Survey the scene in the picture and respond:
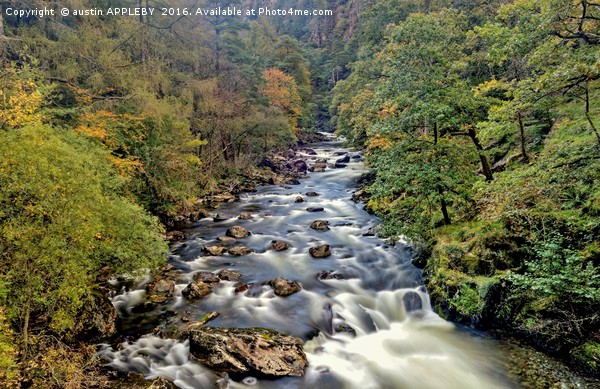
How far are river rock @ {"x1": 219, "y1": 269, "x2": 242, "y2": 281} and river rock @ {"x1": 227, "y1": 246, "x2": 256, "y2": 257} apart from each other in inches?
84.9

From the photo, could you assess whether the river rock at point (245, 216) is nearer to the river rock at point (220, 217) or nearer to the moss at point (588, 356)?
the river rock at point (220, 217)

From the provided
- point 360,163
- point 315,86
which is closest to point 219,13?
point 315,86

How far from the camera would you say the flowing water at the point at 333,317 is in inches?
356

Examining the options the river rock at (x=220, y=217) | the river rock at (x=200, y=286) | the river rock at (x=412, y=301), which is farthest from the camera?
the river rock at (x=220, y=217)

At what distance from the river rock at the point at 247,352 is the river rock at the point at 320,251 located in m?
6.81

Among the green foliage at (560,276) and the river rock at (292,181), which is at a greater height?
the river rock at (292,181)

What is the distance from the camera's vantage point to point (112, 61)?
2012cm

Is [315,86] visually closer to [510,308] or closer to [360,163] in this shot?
[360,163]

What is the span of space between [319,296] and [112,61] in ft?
61.2

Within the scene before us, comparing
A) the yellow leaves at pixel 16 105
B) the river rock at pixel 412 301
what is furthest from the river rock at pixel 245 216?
the yellow leaves at pixel 16 105

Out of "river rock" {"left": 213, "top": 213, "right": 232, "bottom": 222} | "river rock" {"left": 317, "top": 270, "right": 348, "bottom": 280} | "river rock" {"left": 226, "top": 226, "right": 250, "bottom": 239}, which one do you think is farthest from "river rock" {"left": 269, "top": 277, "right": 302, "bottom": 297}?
"river rock" {"left": 213, "top": 213, "right": 232, "bottom": 222}

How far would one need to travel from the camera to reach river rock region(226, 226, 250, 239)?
19172 mm

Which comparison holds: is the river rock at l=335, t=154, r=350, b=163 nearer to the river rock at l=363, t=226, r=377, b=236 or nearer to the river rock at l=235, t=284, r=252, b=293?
the river rock at l=363, t=226, r=377, b=236

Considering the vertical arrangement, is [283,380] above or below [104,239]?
below
